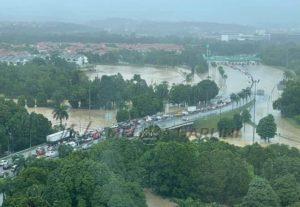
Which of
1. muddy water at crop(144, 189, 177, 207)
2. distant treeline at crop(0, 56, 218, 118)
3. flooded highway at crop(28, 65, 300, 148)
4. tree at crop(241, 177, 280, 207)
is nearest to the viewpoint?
tree at crop(241, 177, 280, 207)

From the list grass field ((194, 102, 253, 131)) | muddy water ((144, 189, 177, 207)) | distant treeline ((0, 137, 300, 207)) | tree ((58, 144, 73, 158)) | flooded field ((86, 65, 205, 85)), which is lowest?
muddy water ((144, 189, 177, 207))

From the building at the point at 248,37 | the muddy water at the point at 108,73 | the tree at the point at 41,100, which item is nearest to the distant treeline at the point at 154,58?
the muddy water at the point at 108,73

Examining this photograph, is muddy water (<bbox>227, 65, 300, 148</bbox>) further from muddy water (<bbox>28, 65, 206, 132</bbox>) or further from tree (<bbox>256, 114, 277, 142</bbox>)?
muddy water (<bbox>28, 65, 206, 132</bbox>)

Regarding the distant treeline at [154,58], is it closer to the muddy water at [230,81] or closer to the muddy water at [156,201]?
the muddy water at [230,81]

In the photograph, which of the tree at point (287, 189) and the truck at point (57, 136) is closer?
the tree at point (287, 189)

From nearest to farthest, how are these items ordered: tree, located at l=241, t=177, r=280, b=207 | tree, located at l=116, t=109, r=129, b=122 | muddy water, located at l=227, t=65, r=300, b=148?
tree, located at l=241, t=177, r=280, b=207
muddy water, located at l=227, t=65, r=300, b=148
tree, located at l=116, t=109, r=129, b=122

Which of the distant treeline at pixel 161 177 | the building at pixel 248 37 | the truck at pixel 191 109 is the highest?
the building at pixel 248 37

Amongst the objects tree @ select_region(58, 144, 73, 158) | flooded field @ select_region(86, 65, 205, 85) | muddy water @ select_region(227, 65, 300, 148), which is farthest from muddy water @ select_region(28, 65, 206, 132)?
tree @ select_region(58, 144, 73, 158)
